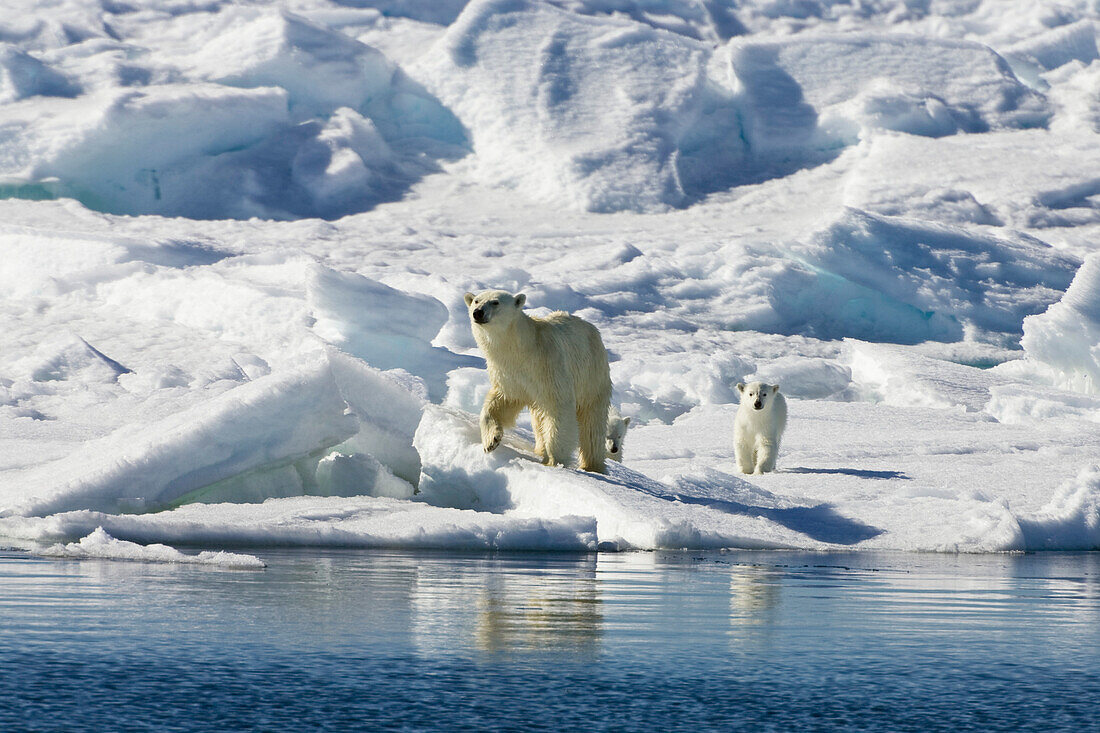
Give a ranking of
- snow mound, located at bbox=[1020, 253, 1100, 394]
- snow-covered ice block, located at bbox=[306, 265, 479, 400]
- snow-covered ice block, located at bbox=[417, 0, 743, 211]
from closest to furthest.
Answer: snow-covered ice block, located at bbox=[306, 265, 479, 400] < snow mound, located at bbox=[1020, 253, 1100, 394] < snow-covered ice block, located at bbox=[417, 0, 743, 211]

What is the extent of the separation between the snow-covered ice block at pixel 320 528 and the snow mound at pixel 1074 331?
1114cm

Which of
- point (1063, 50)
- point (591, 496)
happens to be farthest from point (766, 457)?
point (1063, 50)

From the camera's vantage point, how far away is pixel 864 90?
2694cm

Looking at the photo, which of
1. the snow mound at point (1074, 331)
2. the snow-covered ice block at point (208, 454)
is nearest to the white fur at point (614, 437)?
the snow-covered ice block at point (208, 454)

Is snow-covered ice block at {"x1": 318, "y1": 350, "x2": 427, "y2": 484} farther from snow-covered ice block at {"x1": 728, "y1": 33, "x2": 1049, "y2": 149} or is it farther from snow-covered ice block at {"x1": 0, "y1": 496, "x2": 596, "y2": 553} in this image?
snow-covered ice block at {"x1": 728, "y1": 33, "x2": 1049, "y2": 149}

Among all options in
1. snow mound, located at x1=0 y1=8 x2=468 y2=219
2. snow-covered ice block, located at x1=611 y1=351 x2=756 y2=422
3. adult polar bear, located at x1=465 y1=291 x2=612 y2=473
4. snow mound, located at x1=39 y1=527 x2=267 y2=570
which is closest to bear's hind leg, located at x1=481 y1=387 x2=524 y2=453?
adult polar bear, located at x1=465 y1=291 x2=612 y2=473

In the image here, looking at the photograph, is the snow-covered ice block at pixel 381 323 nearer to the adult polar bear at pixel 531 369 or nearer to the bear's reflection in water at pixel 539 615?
the adult polar bear at pixel 531 369

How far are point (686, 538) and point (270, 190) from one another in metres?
18.6

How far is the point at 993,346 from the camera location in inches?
797

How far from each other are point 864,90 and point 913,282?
8.22m

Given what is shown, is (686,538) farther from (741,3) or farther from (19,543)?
(741,3)

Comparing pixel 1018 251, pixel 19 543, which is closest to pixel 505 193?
pixel 1018 251

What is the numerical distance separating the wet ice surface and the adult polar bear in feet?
Result: 8.28

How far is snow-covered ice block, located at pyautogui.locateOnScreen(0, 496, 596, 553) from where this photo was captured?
643cm
